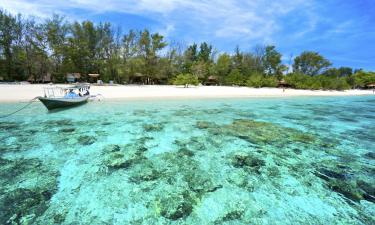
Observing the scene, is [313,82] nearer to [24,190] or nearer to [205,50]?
[205,50]

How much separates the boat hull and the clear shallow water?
12.0ft

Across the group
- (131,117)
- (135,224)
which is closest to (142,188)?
(135,224)

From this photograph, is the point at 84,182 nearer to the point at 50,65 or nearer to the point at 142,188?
the point at 142,188

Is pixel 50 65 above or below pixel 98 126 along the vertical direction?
above

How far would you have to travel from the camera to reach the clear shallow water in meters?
3.61

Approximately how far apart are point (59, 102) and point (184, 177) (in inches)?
469

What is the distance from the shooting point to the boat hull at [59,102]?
12484 millimetres

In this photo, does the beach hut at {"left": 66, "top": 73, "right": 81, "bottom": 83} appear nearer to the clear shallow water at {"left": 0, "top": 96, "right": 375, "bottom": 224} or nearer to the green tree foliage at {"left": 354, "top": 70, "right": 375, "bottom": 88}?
the clear shallow water at {"left": 0, "top": 96, "right": 375, "bottom": 224}

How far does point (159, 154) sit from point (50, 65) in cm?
3763

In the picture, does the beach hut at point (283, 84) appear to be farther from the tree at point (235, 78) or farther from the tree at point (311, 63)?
the tree at point (311, 63)

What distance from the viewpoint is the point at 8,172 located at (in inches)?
198

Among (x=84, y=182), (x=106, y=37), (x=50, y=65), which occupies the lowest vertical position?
(x=84, y=182)

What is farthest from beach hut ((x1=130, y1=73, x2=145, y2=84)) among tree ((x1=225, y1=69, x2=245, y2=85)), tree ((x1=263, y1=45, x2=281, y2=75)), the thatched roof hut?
tree ((x1=263, y1=45, x2=281, y2=75))

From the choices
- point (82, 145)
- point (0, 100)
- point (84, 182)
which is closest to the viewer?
point (84, 182)
